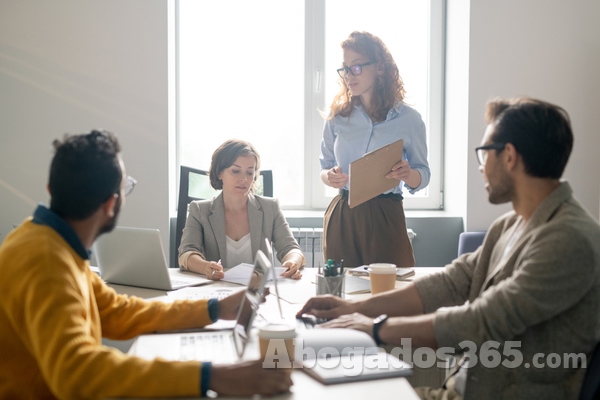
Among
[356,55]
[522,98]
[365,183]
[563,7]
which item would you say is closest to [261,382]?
[522,98]

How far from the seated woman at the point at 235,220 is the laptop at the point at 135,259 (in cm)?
41

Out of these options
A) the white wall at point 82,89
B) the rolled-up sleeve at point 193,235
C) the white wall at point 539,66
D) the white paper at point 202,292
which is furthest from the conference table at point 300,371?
the white wall at point 539,66

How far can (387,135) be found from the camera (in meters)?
2.26

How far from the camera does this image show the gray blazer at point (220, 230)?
2203 mm

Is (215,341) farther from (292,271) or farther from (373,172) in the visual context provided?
(373,172)

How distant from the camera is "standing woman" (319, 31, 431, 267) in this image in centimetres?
222

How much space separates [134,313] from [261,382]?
0.56m

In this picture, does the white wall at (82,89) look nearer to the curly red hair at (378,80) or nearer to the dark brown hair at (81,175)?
the curly red hair at (378,80)

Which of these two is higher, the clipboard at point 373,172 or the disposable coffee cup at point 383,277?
the clipboard at point 373,172

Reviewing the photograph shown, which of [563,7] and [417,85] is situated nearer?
[563,7]

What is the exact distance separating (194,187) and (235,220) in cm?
50

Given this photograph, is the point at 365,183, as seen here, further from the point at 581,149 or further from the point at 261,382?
the point at 581,149

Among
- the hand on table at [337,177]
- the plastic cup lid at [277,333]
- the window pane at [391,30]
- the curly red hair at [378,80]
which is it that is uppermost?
the window pane at [391,30]

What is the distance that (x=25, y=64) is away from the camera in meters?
3.14
